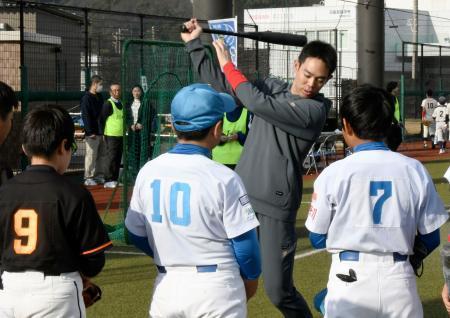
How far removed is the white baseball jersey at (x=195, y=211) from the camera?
4.12 meters

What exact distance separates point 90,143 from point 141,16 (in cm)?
293

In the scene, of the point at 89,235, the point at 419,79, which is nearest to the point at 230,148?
the point at 89,235

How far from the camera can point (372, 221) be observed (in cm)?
450

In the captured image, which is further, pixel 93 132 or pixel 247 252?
pixel 93 132

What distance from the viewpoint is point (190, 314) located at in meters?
4.12

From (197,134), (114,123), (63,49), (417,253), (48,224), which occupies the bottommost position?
(417,253)

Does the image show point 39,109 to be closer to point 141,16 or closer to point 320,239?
point 320,239

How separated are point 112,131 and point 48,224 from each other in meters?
13.0

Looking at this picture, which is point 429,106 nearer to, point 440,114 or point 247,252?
point 440,114

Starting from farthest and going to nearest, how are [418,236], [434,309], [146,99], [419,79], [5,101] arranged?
1. [419,79]
2. [146,99]
3. [434,309]
4. [5,101]
5. [418,236]

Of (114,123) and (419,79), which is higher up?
(419,79)

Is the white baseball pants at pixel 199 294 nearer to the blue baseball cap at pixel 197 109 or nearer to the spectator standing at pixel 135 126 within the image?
the blue baseball cap at pixel 197 109

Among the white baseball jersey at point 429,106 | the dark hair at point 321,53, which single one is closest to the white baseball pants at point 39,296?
the dark hair at point 321,53

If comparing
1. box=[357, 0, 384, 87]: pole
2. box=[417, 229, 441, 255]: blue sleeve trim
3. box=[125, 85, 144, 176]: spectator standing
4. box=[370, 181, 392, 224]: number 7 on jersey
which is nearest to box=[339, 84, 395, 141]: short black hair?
box=[370, 181, 392, 224]: number 7 on jersey
